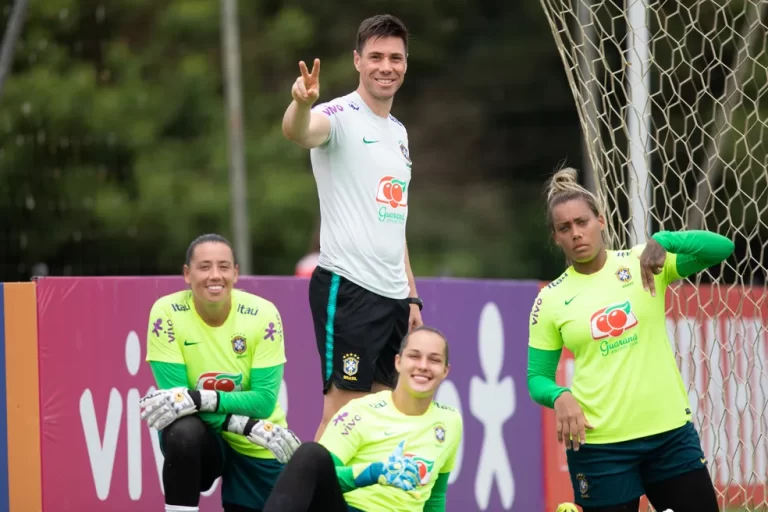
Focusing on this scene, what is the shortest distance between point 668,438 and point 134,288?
322 centimetres

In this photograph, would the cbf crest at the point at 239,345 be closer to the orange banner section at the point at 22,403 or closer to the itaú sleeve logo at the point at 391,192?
the itaú sleeve logo at the point at 391,192

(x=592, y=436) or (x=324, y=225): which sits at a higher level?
(x=324, y=225)

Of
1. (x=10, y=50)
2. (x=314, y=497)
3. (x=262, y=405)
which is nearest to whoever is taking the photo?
(x=314, y=497)

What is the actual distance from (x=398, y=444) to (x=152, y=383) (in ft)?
7.59

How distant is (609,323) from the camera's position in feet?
14.5

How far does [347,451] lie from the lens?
4.38m

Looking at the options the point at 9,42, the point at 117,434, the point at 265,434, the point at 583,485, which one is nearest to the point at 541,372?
the point at 583,485

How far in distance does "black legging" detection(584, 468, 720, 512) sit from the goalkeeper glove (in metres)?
0.70

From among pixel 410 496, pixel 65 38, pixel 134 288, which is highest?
pixel 65 38

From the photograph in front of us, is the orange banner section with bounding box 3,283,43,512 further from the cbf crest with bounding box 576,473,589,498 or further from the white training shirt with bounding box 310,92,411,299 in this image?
the cbf crest with bounding box 576,473,589,498

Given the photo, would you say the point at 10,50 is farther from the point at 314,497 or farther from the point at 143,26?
the point at 143,26

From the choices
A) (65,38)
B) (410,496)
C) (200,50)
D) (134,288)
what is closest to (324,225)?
(410,496)

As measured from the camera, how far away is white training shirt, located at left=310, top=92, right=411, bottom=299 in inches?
183

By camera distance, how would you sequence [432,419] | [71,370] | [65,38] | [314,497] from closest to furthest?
1. [314,497]
2. [432,419]
3. [71,370]
4. [65,38]
